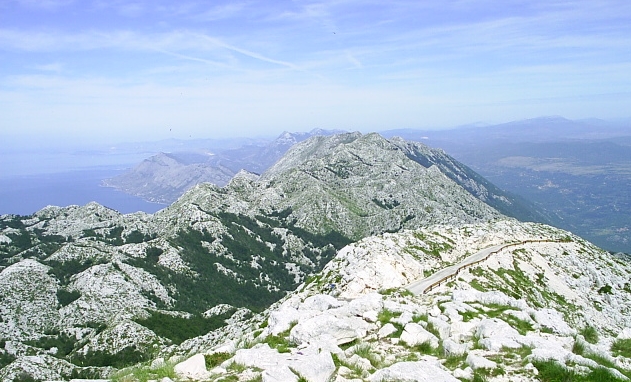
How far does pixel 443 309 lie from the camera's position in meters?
27.0

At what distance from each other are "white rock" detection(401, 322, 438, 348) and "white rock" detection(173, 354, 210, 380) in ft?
33.5

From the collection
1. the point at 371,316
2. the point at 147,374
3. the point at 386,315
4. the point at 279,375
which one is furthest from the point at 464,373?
the point at 147,374

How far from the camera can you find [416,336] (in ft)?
67.6

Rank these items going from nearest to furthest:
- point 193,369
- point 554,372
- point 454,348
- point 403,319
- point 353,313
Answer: point 554,372 → point 193,369 → point 454,348 → point 403,319 → point 353,313

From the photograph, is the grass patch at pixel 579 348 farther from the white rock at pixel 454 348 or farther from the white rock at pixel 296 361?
the white rock at pixel 296 361

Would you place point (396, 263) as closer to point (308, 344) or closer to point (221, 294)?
point (308, 344)

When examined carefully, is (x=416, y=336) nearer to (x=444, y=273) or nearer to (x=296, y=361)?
(x=296, y=361)

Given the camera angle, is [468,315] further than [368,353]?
Yes

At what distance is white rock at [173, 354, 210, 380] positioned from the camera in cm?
1595

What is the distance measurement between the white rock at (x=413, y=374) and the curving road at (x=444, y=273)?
35.2 metres

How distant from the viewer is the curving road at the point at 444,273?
5190 cm

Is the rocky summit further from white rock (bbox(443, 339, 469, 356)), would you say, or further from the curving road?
the curving road

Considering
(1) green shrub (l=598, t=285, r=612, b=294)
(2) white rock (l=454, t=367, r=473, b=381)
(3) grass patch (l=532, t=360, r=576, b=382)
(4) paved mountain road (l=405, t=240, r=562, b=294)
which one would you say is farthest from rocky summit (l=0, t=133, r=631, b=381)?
(4) paved mountain road (l=405, t=240, r=562, b=294)

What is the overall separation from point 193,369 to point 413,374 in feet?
29.3
